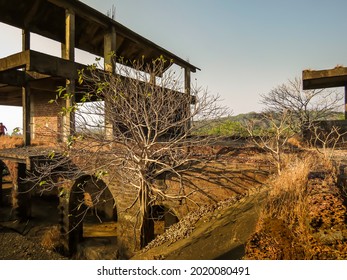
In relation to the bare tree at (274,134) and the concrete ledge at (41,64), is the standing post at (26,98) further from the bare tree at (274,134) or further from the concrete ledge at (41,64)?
the bare tree at (274,134)

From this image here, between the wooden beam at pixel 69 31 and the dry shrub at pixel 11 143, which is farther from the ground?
the wooden beam at pixel 69 31

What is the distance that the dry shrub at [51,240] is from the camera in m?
9.87

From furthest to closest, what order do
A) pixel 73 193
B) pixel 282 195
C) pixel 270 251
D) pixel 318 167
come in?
pixel 73 193, pixel 318 167, pixel 282 195, pixel 270 251

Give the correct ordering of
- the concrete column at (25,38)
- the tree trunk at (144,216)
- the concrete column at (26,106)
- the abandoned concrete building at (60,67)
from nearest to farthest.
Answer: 1. the tree trunk at (144,216)
2. the abandoned concrete building at (60,67)
3. the concrete column at (25,38)
4. the concrete column at (26,106)

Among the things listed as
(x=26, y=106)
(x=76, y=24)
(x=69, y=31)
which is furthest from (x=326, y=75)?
(x=26, y=106)

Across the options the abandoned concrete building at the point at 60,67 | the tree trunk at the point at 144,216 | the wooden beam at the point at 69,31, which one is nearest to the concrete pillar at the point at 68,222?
the abandoned concrete building at the point at 60,67

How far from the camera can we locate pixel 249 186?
22.5 ft

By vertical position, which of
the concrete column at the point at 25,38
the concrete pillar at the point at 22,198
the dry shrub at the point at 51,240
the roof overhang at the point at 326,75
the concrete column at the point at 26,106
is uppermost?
the concrete column at the point at 25,38

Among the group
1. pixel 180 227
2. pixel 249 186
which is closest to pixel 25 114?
pixel 180 227

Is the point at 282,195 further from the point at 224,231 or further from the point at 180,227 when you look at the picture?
the point at 180,227

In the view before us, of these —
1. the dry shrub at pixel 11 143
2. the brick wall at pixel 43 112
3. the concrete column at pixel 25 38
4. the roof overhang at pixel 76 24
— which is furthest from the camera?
the brick wall at pixel 43 112

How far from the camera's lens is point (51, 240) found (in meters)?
10.1

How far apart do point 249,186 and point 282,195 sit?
2.40 meters

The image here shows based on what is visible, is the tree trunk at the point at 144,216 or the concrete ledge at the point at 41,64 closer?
the tree trunk at the point at 144,216
